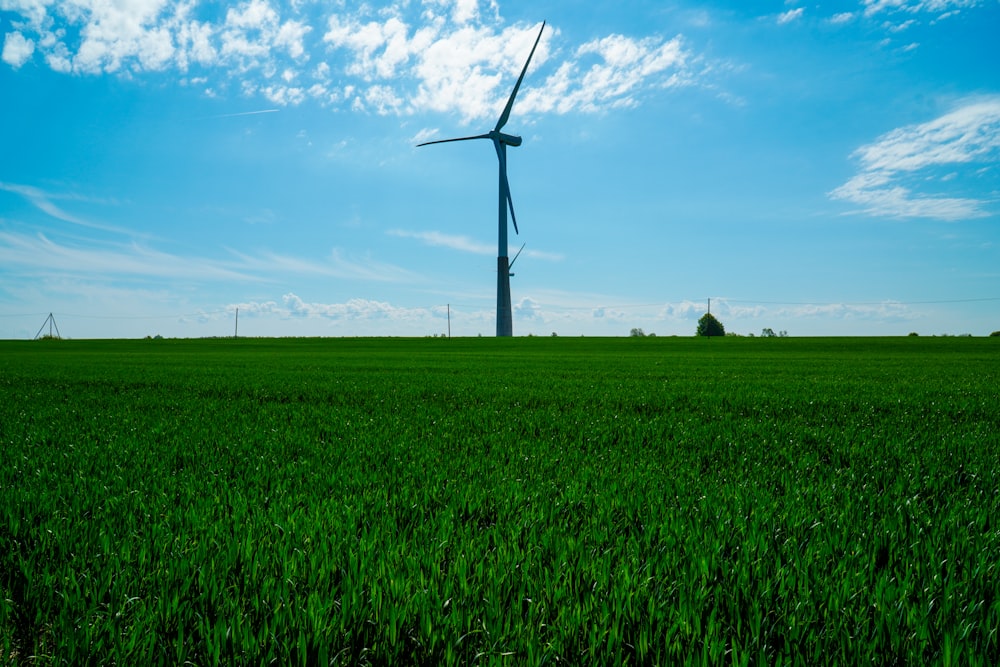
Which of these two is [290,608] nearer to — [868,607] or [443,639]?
[443,639]

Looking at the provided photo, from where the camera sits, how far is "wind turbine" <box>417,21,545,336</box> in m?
70.4

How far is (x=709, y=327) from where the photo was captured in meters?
106

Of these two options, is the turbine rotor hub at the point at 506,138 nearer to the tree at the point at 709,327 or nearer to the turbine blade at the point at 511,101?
the turbine blade at the point at 511,101

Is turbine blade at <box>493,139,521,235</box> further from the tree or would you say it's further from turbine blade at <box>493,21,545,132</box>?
the tree

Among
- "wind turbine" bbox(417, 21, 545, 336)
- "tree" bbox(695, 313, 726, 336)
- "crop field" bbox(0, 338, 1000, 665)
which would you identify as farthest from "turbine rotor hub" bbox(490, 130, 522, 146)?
"crop field" bbox(0, 338, 1000, 665)

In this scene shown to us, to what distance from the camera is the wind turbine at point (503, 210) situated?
7038cm

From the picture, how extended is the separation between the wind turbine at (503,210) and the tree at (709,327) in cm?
4058

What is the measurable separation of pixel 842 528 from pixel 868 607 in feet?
4.18

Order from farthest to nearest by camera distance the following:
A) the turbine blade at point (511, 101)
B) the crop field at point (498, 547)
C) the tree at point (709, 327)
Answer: the tree at point (709, 327), the turbine blade at point (511, 101), the crop field at point (498, 547)

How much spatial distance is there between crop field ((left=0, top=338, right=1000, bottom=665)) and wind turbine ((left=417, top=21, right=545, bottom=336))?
215ft

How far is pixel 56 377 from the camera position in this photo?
18203mm

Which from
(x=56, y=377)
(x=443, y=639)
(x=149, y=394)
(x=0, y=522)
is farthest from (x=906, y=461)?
(x=56, y=377)

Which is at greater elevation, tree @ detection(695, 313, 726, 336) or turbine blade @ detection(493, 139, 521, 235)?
turbine blade @ detection(493, 139, 521, 235)

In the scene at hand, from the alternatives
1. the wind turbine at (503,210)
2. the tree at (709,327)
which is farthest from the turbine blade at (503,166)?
the tree at (709,327)
